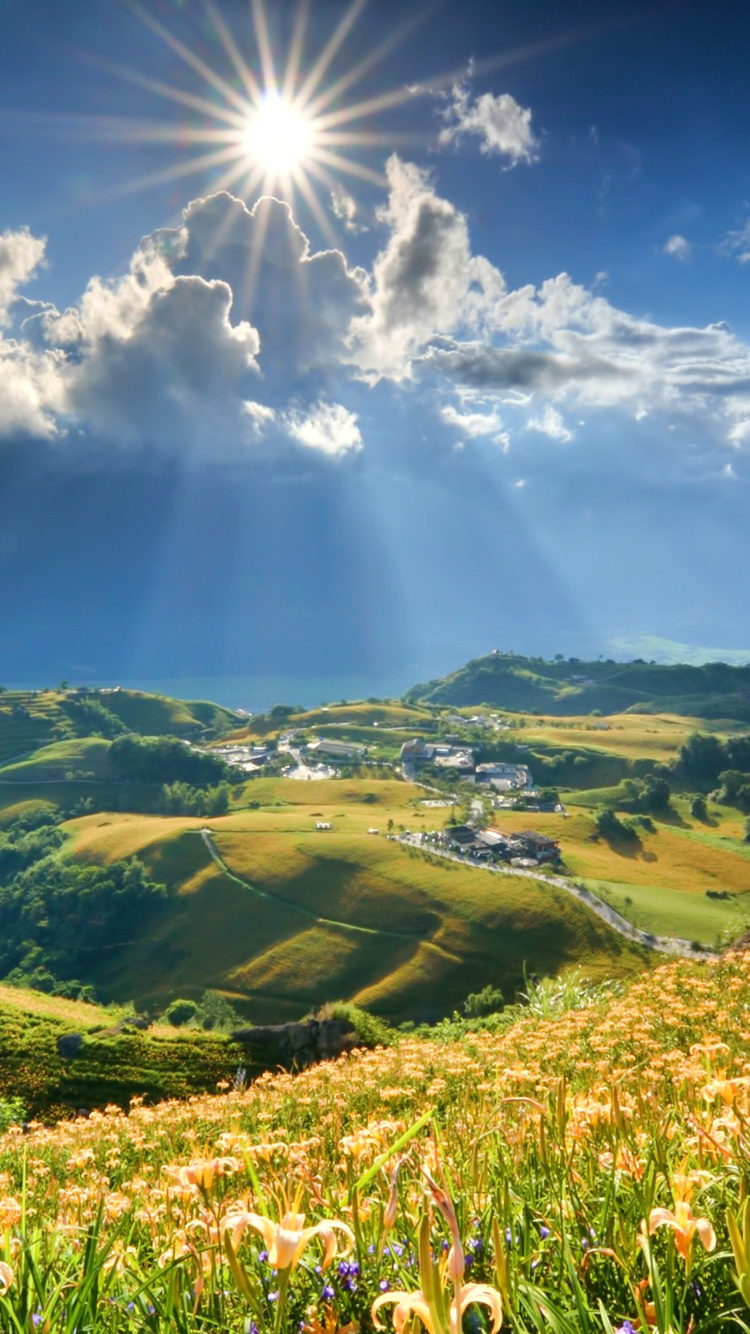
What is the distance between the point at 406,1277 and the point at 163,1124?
10.3m

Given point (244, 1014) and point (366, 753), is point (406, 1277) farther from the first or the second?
point (366, 753)

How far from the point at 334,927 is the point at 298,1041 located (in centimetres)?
5362

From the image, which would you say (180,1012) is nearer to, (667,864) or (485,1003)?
(485,1003)

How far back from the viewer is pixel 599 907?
7238 centimetres

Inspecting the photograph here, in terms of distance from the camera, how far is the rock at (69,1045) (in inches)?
1109

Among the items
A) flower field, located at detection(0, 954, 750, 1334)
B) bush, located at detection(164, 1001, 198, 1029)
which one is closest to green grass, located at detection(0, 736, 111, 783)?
bush, located at detection(164, 1001, 198, 1029)

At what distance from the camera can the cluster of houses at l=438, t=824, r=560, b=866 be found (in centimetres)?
9119

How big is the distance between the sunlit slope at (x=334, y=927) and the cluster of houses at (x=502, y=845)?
22.7 ft

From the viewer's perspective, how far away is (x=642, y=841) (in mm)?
104062

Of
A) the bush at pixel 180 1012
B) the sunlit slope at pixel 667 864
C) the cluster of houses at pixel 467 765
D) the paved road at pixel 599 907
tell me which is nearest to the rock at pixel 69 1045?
the bush at pixel 180 1012

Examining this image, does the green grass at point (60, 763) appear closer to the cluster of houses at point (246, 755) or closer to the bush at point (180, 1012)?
the cluster of houses at point (246, 755)

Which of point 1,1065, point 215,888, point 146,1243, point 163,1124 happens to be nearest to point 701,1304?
point 146,1243

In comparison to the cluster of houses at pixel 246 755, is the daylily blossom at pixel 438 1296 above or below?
above

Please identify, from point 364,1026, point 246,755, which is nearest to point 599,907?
point 364,1026
